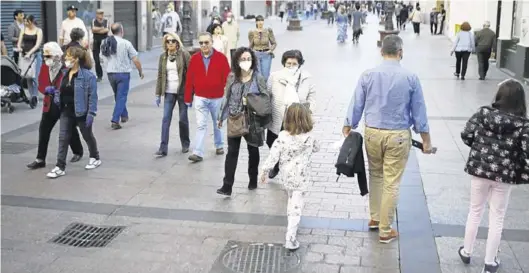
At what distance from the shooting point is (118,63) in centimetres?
1034

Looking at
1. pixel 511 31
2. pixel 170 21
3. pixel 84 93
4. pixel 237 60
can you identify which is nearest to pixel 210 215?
pixel 237 60

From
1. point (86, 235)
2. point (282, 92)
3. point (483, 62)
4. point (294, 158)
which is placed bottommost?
point (86, 235)

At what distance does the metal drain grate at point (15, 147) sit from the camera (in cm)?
899

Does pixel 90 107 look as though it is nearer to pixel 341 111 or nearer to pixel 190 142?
pixel 190 142

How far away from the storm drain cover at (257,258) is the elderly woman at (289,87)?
5.58 feet

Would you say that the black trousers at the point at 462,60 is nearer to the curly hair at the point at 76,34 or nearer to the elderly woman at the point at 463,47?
the elderly woman at the point at 463,47

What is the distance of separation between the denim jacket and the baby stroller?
4.55 m

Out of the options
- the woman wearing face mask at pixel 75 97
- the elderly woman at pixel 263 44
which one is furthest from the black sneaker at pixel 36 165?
the elderly woman at pixel 263 44

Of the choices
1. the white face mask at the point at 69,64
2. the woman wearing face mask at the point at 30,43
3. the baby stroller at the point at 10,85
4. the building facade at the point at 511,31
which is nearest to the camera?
the white face mask at the point at 69,64

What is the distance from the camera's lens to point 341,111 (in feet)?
39.4

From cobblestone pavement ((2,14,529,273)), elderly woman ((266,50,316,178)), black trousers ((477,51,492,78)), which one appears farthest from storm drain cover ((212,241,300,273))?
black trousers ((477,51,492,78))

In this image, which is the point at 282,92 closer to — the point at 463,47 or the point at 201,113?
the point at 201,113

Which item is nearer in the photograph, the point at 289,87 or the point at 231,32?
the point at 289,87

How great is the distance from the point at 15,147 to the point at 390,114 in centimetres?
609
